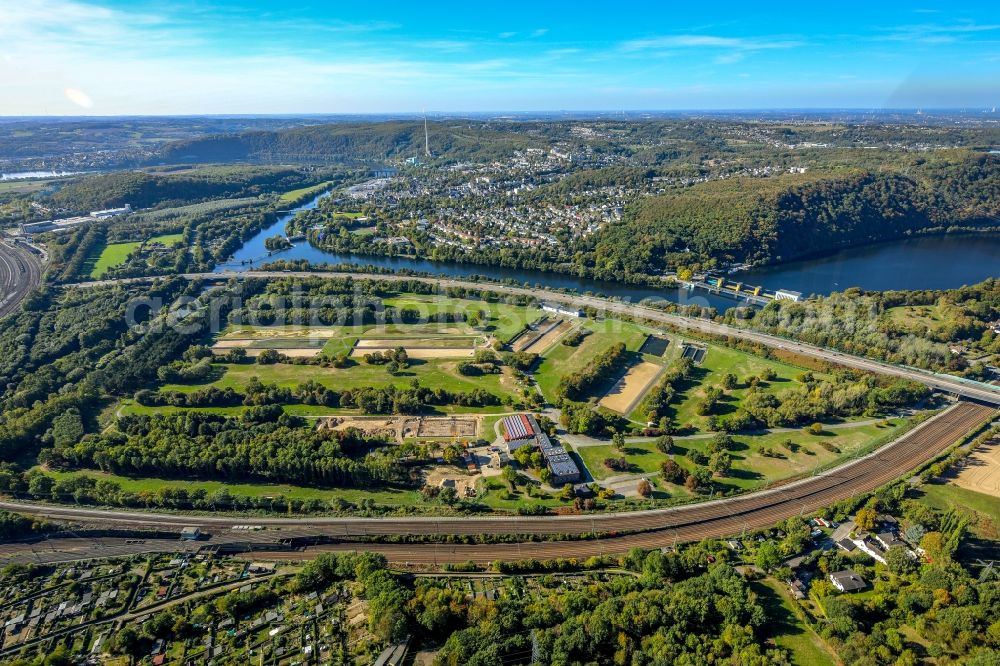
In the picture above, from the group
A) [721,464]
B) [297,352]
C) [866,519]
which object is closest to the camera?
[866,519]

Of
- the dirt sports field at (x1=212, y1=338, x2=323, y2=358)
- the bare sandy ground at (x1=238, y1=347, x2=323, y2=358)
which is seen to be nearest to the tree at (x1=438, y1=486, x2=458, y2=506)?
the bare sandy ground at (x1=238, y1=347, x2=323, y2=358)

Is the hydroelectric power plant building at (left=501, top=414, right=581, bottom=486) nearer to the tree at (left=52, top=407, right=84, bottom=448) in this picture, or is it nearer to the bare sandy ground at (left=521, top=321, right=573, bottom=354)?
the bare sandy ground at (left=521, top=321, right=573, bottom=354)

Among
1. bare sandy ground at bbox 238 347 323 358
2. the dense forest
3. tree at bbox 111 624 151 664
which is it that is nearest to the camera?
tree at bbox 111 624 151 664

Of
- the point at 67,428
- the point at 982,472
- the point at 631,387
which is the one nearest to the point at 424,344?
the point at 631,387

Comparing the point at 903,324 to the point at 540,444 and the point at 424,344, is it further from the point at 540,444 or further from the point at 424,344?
the point at 424,344

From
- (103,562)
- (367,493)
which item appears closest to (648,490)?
(367,493)

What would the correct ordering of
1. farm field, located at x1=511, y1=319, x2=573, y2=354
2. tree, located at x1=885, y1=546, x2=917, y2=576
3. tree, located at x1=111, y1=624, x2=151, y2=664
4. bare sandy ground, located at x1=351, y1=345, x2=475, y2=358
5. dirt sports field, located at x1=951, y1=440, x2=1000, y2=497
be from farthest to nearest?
farm field, located at x1=511, y1=319, x2=573, y2=354, bare sandy ground, located at x1=351, y1=345, x2=475, y2=358, dirt sports field, located at x1=951, y1=440, x2=1000, y2=497, tree, located at x1=885, y1=546, x2=917, y2=576, tree, located at x1=111, y1=624, x2=151, y2=664

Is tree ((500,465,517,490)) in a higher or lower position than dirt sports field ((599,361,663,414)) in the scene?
lower
